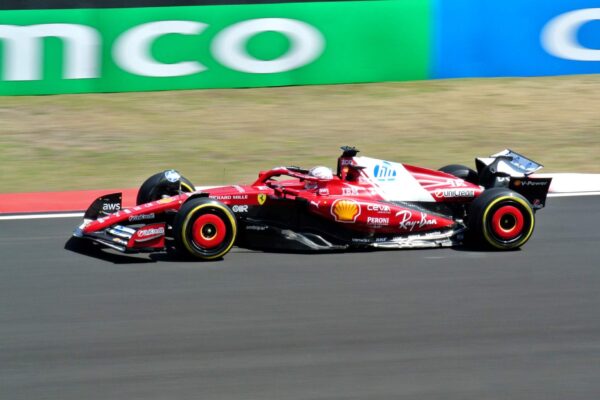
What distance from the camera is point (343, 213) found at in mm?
9648

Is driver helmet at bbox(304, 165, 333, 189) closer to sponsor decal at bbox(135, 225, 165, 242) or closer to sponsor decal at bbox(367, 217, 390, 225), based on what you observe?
sponsor decal at bbox(367, 217, 390, 225)

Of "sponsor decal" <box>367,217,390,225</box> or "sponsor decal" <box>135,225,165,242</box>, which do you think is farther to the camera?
"sponsor decal" <box>367,217,390,225</box>

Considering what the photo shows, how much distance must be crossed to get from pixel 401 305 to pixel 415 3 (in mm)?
10419

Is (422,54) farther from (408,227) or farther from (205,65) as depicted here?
(408,227)

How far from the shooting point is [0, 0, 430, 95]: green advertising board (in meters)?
16.4

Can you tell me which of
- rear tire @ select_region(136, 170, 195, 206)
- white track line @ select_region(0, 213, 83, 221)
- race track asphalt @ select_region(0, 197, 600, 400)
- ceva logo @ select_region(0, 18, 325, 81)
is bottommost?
race track asphalt @ select_region(0, 197, 600, 400)

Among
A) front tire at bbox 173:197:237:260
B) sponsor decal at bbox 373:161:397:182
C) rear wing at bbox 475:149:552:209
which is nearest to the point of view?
front tire at bbox 173:197:237:260

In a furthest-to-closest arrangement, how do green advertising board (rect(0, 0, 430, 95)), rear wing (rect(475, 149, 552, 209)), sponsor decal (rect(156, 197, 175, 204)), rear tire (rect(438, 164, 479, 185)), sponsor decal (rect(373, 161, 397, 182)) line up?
green advertising board (rect(0, 0, 430, 95)) < rear tire (rect(438, 164, 479, 185)) < rear wing (rect(475, 149, 552, 209)) < sponsor decal (rect(373, 161, 397, 182)) < sponsor decal (rect(156, 197, 175, 204))

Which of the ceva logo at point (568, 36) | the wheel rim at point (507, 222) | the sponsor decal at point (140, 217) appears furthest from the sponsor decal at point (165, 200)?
the ceva logo at point (568, 36)

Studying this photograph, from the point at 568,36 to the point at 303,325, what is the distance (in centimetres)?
1172

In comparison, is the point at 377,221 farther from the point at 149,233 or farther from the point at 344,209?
the point at 149,233

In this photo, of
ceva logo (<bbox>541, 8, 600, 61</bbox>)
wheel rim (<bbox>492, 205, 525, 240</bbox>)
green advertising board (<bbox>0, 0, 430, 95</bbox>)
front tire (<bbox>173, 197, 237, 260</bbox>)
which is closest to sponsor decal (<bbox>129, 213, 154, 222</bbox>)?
front tire (<bbox>173, 197, 237, 260</bbox>)

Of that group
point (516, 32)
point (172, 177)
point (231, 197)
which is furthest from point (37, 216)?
point (516, 32)

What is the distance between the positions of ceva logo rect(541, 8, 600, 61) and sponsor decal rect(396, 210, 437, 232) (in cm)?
887
